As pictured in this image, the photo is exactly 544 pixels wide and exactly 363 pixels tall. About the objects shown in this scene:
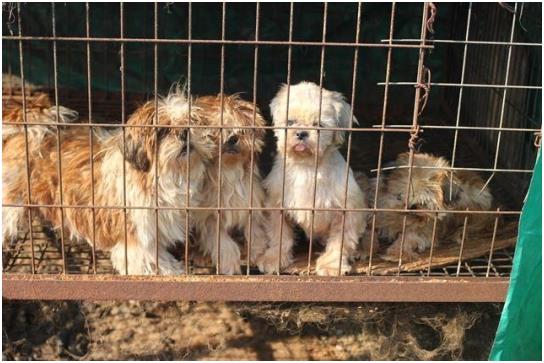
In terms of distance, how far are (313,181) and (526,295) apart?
1423mm

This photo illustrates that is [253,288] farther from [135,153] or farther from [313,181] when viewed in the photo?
[135,153]

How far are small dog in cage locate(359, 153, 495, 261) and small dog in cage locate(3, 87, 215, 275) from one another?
127 centimetres

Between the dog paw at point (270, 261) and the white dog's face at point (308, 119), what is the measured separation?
2.12ft

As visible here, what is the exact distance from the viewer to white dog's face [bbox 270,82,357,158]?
162 inches

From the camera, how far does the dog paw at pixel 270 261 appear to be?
440 cm

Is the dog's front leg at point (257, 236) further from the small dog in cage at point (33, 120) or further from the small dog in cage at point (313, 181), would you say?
the small dog in cage at point (33, 120)

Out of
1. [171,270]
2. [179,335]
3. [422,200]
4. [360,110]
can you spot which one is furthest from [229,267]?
[360,110]

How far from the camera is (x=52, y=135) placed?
4.58 metres

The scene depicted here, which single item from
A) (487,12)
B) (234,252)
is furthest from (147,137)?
(487,12)

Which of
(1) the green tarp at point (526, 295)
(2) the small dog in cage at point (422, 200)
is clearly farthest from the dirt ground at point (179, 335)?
(1) the green tarp at point (526, 295)

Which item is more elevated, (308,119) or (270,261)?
(308,119)

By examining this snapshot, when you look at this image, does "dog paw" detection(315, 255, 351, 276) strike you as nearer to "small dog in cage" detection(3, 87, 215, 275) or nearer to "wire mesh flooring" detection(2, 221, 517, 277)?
"wire mesh flooring" detection(2, 221, 517, 277)

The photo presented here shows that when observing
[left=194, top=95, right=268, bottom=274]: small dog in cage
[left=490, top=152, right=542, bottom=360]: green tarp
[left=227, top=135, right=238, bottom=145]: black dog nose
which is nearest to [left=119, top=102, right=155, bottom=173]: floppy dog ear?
[left=194, top=95, right=268, bottom=274]: small dog in cage

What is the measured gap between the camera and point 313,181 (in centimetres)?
433
